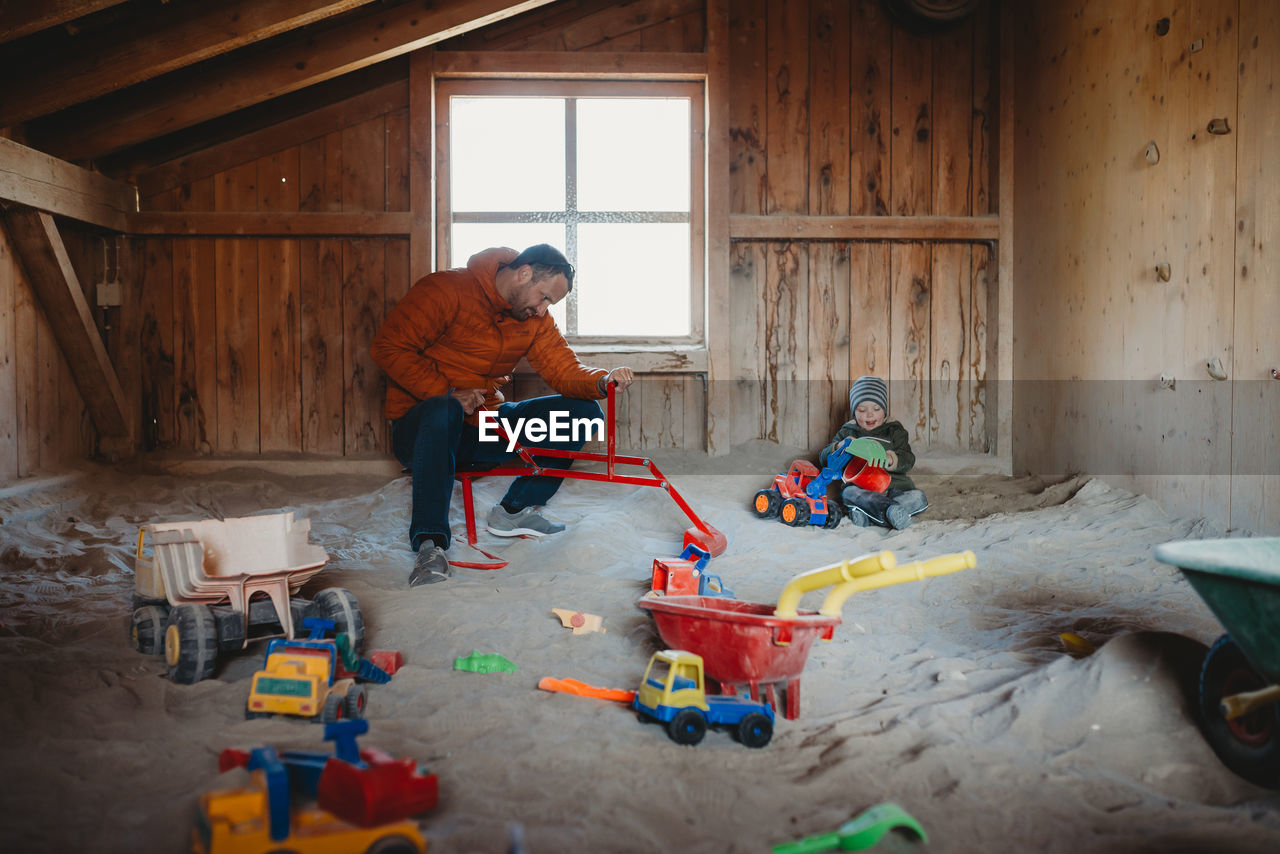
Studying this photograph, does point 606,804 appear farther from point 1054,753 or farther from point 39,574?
point 39,574

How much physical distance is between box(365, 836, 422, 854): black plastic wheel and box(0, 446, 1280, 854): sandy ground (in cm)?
7

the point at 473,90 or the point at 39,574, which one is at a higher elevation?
the point at 473,90

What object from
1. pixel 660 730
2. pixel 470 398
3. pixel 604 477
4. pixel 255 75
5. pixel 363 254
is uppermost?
pixel 255 75

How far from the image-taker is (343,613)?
2.35 meters

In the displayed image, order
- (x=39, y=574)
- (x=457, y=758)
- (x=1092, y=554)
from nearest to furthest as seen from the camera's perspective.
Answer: (x=457, y=758) → (x=39, y=574) → (x=1092, y=554)

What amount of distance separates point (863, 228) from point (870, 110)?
78cm

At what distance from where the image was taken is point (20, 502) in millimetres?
3857

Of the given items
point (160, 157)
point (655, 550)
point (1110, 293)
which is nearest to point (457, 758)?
point (655, 550)

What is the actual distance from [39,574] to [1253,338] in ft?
15.8

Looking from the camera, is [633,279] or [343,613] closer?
[343,613]

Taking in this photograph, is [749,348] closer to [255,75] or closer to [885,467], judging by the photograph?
[885,467]

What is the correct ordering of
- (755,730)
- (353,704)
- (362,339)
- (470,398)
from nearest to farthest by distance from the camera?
(755,730), (353,704), (470,398), (362,339)

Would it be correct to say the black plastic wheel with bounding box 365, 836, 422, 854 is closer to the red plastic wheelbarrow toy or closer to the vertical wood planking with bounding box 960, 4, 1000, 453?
the red plastic wheelbarrow toy

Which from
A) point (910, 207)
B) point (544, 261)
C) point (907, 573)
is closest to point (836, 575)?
point (907, 573)
